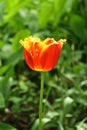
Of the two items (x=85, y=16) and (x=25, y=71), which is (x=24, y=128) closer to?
(x=25, y=71)

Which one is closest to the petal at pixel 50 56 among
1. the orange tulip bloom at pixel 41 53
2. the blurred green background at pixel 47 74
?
the orange tulip bloom at pixel 41 53

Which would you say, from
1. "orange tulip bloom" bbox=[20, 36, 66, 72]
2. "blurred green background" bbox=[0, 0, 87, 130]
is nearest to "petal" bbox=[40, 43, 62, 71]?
"orange tulip bloom" bbox=[20, 36, 66, 72]

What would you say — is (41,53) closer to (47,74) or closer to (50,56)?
(50,56)

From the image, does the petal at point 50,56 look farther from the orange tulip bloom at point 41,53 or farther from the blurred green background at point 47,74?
the blurred green background at point 47,74

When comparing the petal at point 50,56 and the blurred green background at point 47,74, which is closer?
the petal at point 50,56

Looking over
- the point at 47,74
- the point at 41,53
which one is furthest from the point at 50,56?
the point at 47,74

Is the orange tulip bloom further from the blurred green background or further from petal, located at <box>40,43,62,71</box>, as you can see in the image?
the blurred green background
